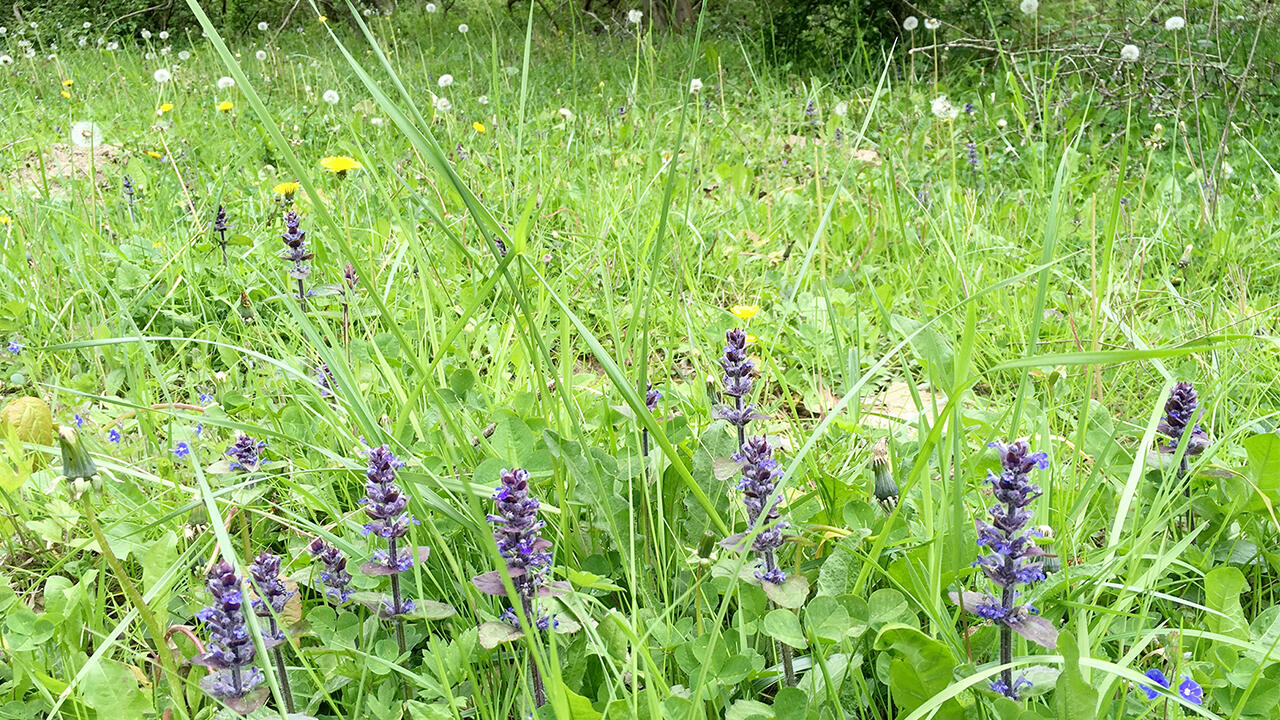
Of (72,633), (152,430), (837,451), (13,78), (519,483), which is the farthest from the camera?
(13,78)

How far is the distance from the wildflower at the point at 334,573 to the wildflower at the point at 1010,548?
767 mm

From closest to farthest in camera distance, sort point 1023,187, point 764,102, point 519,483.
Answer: point 519,483
point 1023,187
point 764,102

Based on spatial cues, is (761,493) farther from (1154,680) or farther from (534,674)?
(1154,680)

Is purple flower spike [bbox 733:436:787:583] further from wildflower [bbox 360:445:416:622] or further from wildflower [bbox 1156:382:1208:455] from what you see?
wildflower [bbox 1156:382:1208:455]

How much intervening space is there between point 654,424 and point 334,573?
0.50 m

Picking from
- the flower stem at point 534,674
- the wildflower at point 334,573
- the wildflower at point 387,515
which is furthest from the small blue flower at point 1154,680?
the wildflower at point 334,573

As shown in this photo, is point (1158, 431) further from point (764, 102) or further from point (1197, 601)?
point (764, 102)

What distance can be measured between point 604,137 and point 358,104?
146cm

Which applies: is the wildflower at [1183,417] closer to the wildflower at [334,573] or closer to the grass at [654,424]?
the grass at [654,424]

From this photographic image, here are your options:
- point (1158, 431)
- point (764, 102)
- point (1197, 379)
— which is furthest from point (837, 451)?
point (764, 102)

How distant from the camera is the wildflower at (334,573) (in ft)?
3.99

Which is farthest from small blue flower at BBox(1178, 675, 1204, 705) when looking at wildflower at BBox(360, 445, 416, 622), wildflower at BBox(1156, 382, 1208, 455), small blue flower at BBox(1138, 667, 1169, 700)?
wildflower at BBox(360, 445, 416, 622)

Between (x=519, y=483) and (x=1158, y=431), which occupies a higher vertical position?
(x=519, y=483)

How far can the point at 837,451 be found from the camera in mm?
1650
